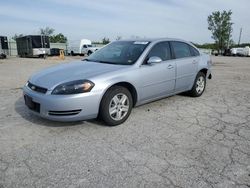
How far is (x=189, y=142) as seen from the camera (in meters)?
3.51

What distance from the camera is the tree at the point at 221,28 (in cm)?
5434

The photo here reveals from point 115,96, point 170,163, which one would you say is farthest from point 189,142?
point 115,96


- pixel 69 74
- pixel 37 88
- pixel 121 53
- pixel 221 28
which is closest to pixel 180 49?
pixel 121 53

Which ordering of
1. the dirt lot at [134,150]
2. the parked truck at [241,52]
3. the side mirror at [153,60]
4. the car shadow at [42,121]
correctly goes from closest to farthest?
the dirt lot at [134,150] → the car shadow at [42,121] → the side mirror at [153,60] → the parked truck at [241,52]

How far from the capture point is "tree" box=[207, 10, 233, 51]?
54344 millimetres

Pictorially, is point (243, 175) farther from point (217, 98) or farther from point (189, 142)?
point (217, 98)

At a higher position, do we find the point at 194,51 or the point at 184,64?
the point at 194,51

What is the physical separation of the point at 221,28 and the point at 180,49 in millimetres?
55290

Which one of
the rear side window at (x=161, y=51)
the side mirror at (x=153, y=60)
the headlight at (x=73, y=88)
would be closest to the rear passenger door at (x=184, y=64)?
the rear side window at (x=161, y=51)

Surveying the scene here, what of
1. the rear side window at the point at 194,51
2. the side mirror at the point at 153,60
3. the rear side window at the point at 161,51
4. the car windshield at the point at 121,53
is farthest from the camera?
the rear side window at the point at 194,51

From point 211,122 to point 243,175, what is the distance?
1707 millimetres

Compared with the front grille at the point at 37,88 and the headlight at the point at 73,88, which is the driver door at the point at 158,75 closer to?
the headlight at the point at 73,88

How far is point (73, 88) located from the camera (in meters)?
3.61

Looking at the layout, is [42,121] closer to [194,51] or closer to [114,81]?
[114,81]
